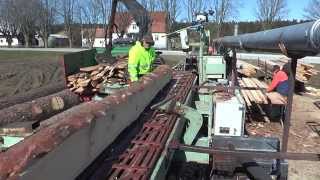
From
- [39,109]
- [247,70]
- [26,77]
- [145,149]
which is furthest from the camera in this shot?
[26,77]

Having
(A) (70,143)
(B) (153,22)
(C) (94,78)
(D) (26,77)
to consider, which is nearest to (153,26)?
(B) (153,22)

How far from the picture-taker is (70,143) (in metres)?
3.55

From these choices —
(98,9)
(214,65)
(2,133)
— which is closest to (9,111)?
(2,133)

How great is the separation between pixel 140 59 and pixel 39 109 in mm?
2687

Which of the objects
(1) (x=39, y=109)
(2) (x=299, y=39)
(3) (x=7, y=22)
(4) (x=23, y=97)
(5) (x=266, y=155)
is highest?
(3) (x=7, y=22)

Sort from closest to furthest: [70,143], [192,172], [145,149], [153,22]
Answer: [70,143], [145,149], [192,172], [153,22]

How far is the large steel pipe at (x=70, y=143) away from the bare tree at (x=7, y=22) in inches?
3194

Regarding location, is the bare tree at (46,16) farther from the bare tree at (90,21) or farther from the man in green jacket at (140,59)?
the man in green jacket at (140,59)

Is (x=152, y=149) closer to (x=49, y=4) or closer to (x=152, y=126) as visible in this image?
(x=152, y=126)

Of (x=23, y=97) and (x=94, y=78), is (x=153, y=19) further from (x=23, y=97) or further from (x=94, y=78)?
(x=94, y=78)

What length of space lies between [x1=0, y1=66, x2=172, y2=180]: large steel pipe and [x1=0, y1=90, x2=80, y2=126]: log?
4490 mm

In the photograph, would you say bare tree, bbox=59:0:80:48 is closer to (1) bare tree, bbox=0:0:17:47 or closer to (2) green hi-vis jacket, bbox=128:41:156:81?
(1) bare tree, bbox=0:0:17:47

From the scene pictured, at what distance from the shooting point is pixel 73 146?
362cm

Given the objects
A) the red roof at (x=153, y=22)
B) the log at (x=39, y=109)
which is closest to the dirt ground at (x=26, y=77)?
the red roof at (x=153, y=22)
